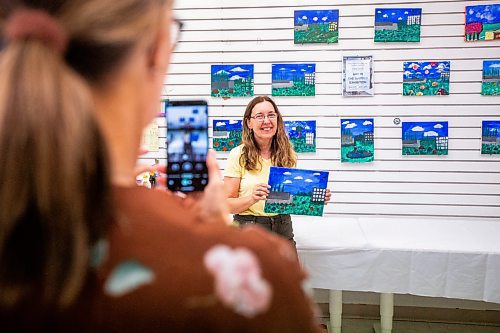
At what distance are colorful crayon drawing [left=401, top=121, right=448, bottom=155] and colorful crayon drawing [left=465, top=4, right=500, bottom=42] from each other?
842 mm

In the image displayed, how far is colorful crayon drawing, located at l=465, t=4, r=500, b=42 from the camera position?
4.32 meters

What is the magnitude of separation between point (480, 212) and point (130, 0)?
4573mm

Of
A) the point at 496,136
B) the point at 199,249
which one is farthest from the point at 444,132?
the point at 199,249

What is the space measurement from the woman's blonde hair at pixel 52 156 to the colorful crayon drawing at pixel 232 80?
404 centimetres

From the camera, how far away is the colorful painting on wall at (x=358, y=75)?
14.7 ft

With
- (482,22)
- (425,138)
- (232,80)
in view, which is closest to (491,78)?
(482,22)

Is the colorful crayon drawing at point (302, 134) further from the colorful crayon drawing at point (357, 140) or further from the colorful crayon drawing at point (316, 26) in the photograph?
the colorful crayon drawing at point (316, 26)

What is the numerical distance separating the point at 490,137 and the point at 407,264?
1689 mm

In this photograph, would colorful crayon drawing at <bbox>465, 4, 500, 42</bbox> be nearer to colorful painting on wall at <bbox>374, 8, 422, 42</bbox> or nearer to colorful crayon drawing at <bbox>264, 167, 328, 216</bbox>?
colorful painting on wall at <bbox>374, 8, 422, 42</bbox>

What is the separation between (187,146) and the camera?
139 centimetres

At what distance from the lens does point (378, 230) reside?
13.2 ft

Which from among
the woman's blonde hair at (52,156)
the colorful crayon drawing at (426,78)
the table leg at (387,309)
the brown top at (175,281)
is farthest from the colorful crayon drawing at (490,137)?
the woman's blonde hair at (52,156)

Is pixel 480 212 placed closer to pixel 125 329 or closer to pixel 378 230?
pixel 378 230

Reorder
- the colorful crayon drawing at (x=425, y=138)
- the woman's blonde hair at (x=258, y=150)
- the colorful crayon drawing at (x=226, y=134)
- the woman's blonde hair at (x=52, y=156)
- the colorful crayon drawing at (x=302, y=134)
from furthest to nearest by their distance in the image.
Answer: the colorful crayon drawing at (x=226, y=134), the colorful crayon drawing at (x=302, y=134), the colorful crayon drawing at (x=425, y=138), the woman's blonde hair at (x=258, y=150), the woman's blonde hair at (x=52, y=156)
